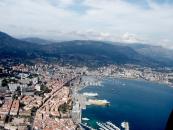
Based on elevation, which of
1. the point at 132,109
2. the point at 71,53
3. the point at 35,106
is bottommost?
the point at 132,109

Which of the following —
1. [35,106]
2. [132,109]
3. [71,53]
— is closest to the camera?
[35,106]

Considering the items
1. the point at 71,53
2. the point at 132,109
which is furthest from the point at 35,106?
the point at 71,53

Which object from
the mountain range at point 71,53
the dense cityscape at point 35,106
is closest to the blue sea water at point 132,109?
the dense cityscape at point 35,106

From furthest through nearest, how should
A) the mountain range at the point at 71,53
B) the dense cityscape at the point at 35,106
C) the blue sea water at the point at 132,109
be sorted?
the mountain range at the point at 71,53, the blue sea water at the point at 132,109, the dense cityscape at the point at 35,106

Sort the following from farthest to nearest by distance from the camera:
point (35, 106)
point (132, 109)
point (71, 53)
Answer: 1. point (71, 53)
2. point (132, 109)
3. point (35, 106)

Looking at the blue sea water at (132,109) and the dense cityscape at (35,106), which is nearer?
the dense cityscape at (35,106)

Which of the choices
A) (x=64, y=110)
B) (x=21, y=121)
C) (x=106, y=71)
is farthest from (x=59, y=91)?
(x=106, y=71)

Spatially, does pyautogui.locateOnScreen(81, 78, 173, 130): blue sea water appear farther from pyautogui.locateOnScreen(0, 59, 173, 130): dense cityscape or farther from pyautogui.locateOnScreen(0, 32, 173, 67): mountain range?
pyautogui.locateOnScreen(0, 32, 173, 67): mountain range

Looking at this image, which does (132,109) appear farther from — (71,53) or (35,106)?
(71,53)

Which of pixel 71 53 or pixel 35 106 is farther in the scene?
pixel 71 53

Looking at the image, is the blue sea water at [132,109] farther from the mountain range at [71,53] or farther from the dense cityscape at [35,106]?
the mountain range at [71,53]
